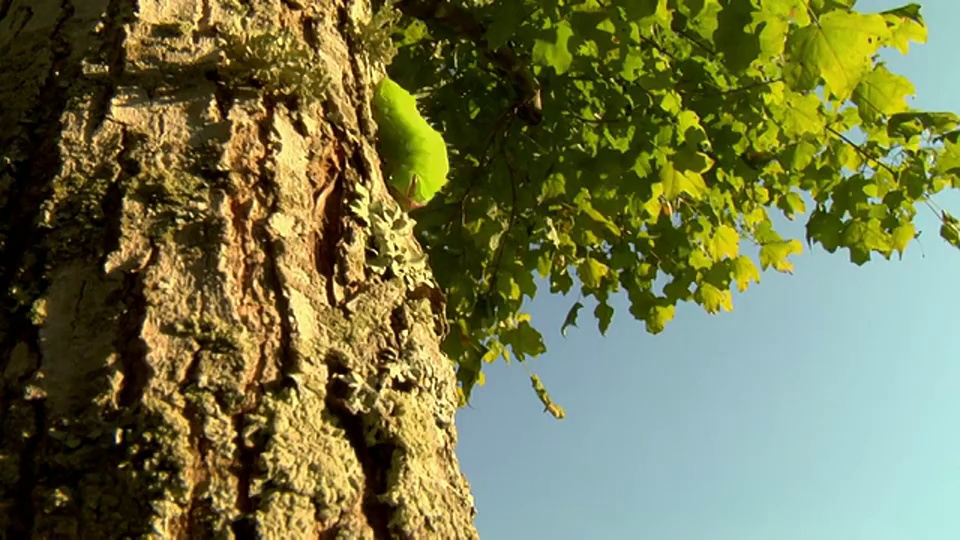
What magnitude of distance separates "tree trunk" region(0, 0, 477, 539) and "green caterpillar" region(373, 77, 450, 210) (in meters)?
0.14

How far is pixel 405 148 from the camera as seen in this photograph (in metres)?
1.76

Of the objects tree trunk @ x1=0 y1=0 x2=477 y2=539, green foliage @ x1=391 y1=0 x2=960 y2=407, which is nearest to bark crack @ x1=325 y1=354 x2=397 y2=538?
tree trunk @ x1=0 y1=0 x2=477 y2=539

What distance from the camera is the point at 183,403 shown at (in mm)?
1078

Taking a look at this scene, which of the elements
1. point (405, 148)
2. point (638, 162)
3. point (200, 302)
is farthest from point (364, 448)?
point (638, 162)

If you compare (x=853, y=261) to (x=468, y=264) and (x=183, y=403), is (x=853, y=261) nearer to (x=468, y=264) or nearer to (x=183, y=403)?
(x=468, y=264)

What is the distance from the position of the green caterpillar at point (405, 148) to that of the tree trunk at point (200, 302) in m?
0.14

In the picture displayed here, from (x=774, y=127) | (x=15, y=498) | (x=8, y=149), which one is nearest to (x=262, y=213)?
(x=8, y=149)

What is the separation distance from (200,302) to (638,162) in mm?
2350

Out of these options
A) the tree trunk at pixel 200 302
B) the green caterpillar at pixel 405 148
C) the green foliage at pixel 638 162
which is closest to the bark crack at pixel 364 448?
the tree trunk at pixel 200 302

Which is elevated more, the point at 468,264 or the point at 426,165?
the point at 468,264

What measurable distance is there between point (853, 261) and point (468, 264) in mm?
1647

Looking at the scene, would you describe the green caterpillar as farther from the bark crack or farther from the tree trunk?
the bark crack

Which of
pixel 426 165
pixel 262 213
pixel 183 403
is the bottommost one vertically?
pixel 183 403

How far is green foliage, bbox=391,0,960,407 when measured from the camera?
3.01 meters
